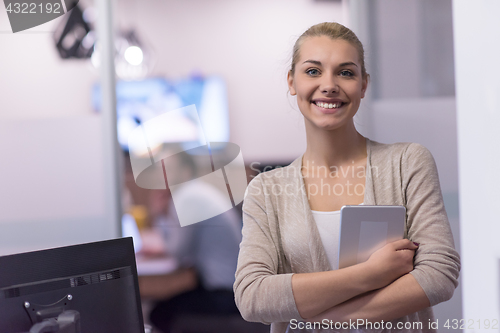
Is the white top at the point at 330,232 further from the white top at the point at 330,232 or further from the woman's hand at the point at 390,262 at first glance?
the woman's hand at the point at 390,262

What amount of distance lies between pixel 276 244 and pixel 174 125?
1.36 m

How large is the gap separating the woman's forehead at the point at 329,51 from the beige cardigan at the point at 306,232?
0.98 feet

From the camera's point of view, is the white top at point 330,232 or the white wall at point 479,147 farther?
the white top at point 330,232

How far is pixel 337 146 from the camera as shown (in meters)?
1.43

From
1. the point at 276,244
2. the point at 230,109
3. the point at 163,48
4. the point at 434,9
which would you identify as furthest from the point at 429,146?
the point at 163,48

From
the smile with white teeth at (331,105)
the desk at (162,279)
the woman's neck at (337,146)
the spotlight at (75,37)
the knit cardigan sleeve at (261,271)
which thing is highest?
the spotlight at (75,37)

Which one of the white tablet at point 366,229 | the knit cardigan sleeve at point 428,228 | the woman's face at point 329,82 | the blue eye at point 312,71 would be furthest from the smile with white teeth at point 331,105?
the white tablet at point 366,229

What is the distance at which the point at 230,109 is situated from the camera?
8.25 ft

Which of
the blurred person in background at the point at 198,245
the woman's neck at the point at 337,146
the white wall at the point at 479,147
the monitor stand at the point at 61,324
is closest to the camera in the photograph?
the monitor stand at the point at 61,324

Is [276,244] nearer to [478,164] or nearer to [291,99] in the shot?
[478,164]

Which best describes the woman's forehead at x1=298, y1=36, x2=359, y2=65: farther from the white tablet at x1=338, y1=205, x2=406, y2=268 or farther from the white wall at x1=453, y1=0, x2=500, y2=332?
the white tablet at x1=338, y1=205, x2=406, y2=268

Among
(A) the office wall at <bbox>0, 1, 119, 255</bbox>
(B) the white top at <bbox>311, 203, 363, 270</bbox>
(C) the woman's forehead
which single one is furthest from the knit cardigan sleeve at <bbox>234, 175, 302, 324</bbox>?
(A) the office wall at <bbox>0, 1, 119, 255</bbox>

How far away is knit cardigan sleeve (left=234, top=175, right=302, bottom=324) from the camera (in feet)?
3.97

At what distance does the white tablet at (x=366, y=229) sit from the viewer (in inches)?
45.6
